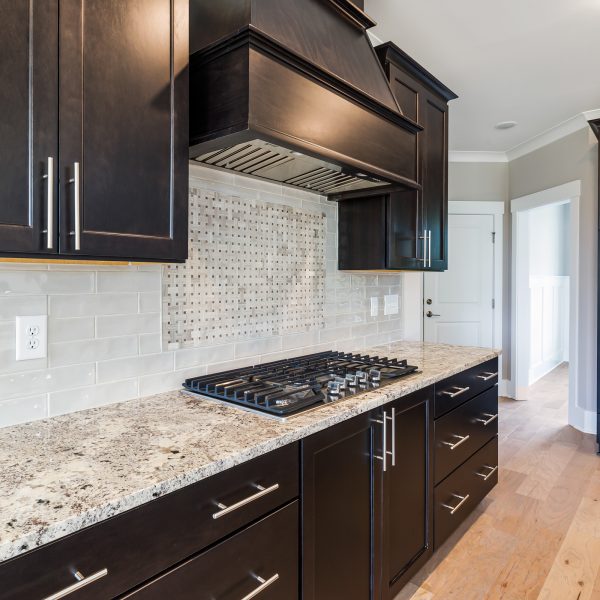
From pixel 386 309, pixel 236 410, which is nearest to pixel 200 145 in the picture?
pixel 236 410

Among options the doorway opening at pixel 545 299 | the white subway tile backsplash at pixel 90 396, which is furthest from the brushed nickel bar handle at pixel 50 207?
the doorway opening at pixel 545 299

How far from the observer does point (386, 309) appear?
296cm

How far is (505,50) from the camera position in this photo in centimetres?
Result: 277

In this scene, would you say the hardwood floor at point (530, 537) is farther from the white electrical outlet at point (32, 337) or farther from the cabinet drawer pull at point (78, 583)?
the white electrical outlet at point (32, 337)

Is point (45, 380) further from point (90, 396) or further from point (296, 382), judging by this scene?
point (296, 382)

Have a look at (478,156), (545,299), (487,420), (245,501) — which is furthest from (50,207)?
(545,299)

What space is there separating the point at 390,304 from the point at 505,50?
1689 mm

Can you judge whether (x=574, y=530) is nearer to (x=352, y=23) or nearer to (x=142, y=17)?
(x=352, y=23)

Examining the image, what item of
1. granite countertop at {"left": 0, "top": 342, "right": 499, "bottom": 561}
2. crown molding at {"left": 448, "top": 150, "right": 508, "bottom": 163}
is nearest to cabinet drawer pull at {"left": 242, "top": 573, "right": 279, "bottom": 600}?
granite countertop at {"left": 0, "top": 342, "right": 499, "bottom": 561}

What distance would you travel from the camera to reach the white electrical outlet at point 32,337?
4.19ft

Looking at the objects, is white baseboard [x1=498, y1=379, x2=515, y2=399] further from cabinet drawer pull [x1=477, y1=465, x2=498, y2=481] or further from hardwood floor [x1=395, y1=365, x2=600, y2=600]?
cabinet drawer pull [x1=477, y1=465, x2=498, y2=481]

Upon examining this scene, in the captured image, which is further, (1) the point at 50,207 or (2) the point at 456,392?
(2) the point at 456,392

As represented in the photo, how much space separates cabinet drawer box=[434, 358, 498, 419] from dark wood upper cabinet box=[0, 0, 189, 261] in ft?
4.33

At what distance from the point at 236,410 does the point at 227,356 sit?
52cm
